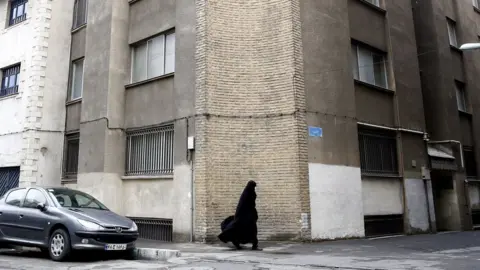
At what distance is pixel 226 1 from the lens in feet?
42.6

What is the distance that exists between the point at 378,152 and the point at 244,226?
22.3ft

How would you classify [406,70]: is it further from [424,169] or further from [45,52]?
[45,52]

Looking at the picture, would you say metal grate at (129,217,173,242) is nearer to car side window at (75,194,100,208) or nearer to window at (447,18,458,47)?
car side window at (75,194,100,208)

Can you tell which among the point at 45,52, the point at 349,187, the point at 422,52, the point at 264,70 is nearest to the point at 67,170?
the point at 45,52

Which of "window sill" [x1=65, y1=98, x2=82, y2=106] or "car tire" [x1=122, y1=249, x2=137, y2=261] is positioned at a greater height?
"window sill" [x1=65, y1=98, x2=82, y2=106]

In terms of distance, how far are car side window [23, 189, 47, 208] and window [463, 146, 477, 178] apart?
17.3 metres

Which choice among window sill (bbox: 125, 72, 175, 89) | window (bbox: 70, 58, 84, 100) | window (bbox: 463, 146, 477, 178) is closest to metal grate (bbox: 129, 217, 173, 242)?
window sill (bbox: 125, 72, 175, 89)

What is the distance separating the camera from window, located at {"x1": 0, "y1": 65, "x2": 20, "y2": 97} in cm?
1802

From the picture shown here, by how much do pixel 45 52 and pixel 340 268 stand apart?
1441 centimetres

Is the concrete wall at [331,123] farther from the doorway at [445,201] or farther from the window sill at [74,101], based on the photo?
the window sill at [74,101]

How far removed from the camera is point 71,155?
54.5 feet

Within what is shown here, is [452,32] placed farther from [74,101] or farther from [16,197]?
[16,197]

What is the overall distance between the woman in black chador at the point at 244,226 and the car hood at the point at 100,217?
2.25 metres

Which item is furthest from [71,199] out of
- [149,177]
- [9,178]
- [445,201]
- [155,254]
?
[445,201]
